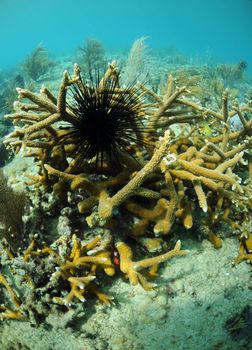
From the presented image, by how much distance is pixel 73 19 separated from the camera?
172 metres

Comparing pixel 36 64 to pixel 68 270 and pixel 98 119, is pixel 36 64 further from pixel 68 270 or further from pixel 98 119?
pixel 68 270

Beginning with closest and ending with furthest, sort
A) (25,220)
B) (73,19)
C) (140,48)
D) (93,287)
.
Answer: (93,287), (25,220), (140,48), (73,19)

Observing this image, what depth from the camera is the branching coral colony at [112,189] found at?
9.45 ft

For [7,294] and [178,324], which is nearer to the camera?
[178,324]

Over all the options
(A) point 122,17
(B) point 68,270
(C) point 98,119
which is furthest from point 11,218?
(A) point 122,17

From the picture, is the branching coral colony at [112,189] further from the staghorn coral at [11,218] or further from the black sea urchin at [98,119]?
the staghorn coral at [11,218]

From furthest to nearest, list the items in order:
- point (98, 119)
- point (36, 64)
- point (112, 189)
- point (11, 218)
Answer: point (36, 64), point (11, 218), point (112, 189), point (98, 119)

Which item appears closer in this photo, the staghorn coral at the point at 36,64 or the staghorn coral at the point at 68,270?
the staghorn coral at the point at 68,270

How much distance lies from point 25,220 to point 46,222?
26cm

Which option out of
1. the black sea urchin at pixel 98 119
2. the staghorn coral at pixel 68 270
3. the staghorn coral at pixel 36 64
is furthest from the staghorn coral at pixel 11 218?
the staghorn coral at pixel 36 64

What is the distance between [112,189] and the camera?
3311 millimetres

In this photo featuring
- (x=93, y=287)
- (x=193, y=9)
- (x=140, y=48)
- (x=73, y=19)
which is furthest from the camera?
(x=73, y=19)

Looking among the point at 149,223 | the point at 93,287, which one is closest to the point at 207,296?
the point at 149,223

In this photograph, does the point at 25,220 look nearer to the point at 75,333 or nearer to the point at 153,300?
the point at 75,333
